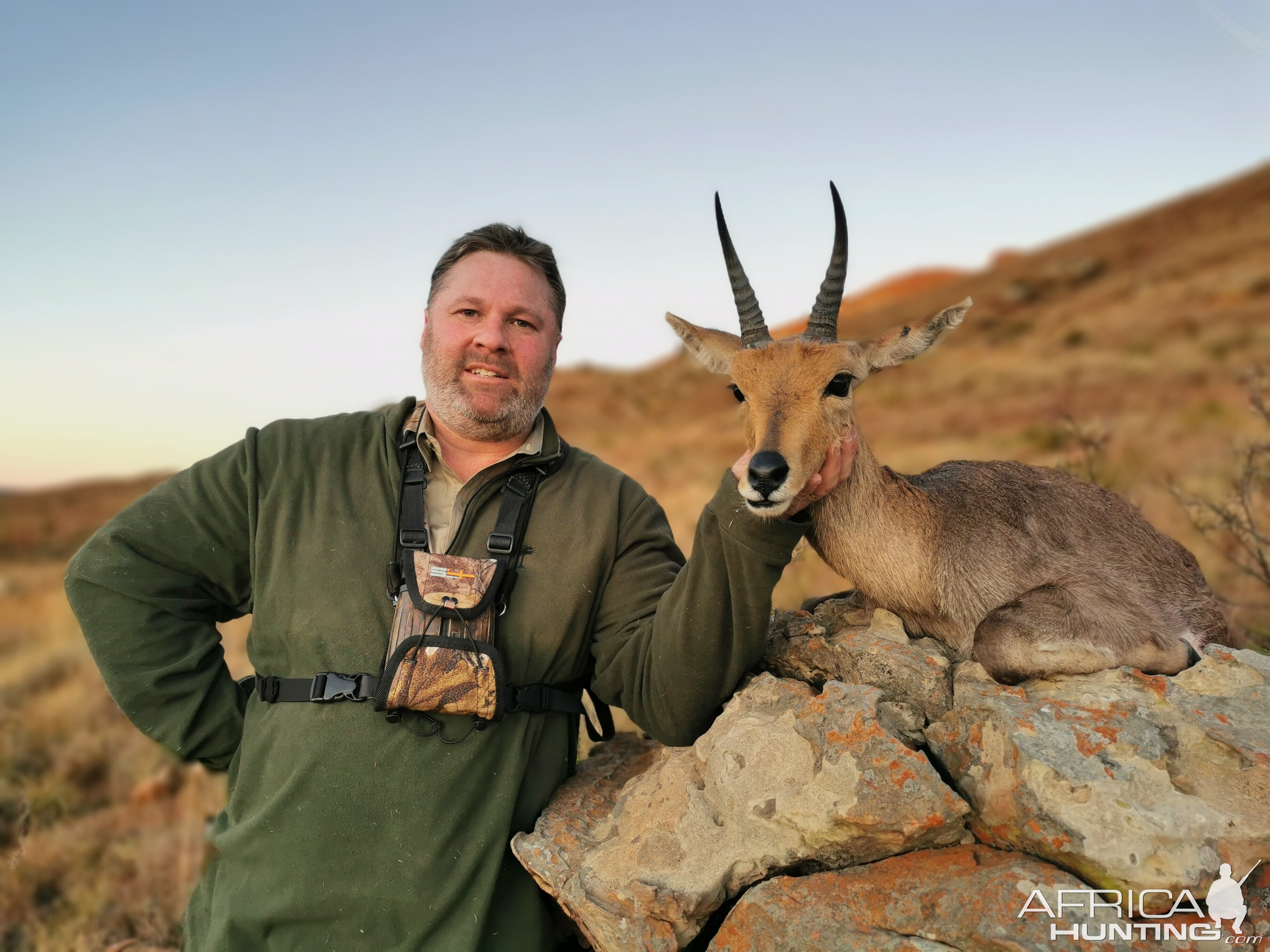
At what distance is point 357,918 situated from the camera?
12.5 ft

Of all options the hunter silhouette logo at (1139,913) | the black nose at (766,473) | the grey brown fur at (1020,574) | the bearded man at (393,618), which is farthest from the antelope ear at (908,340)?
the hunter silhouette logo at (1139,913)

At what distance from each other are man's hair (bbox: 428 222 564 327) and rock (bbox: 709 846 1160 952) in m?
3.39

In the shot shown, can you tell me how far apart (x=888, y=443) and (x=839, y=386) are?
20.5m

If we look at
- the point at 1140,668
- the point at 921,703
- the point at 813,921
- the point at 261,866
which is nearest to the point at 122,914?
the point at 261,866

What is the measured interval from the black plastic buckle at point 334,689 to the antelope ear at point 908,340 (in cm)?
296

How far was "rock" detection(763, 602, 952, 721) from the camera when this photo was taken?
12.4ft

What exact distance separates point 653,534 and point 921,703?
5.29 feet

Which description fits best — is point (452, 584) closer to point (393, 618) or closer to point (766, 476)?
point (393, 618)

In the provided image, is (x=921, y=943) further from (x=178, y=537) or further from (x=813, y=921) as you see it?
(x=178, y=537)

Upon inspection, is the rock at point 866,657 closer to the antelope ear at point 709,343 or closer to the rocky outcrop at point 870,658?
the rocky outcrop at point 870,658

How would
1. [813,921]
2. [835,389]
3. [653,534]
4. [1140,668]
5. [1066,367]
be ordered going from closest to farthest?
[813,921] → [1140,668] → [835,389] → [653,534] → [1066,367]

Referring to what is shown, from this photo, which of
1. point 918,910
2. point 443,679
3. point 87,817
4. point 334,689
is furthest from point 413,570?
point 87,817

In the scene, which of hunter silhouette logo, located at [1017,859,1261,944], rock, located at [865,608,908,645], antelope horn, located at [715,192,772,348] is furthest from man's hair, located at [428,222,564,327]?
hunter silhouette logo, located at [1017,859,1261,944]

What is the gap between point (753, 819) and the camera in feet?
11.5
